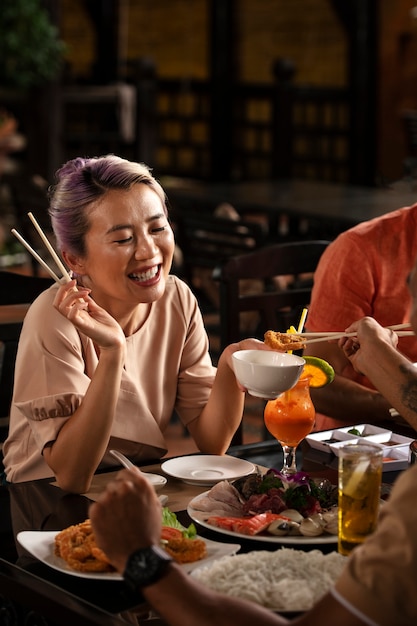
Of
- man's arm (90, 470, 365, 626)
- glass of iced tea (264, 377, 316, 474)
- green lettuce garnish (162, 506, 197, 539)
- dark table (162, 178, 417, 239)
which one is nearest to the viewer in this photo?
man's arm (90, 470, 365, 626)

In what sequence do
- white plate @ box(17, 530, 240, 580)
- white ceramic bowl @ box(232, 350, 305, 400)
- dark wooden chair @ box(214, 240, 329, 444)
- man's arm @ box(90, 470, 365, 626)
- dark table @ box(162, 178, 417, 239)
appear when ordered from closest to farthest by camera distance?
man's arm @ box(90, 470, 365, 626)
white plate @ box(17, 530, 240, 580)
white ceramic bowl @ box(232, 350, 305, 400)
dark wooden chair @ box(214, 240, 329, 444)
dark table @ box(162, 178, 417, 239)

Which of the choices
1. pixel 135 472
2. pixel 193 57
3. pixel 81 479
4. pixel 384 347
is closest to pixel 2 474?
pixel 81 479

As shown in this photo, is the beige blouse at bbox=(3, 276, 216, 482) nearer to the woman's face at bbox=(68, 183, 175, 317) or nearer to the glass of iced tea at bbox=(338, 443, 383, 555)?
the woman's face at bbox=(68, 183, 175, 317)

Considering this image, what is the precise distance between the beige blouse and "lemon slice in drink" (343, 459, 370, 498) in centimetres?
58

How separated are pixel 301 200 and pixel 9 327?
3.50m

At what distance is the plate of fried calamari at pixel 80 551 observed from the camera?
4.93 feet

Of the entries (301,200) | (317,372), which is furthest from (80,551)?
(301,200)

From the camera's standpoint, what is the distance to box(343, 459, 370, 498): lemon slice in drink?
5.02ft

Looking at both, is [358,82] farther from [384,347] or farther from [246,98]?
[384,347]

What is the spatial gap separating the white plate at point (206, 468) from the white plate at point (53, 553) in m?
0.29

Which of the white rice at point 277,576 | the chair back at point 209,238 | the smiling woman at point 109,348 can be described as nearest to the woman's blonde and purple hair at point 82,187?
the smiling woman at point 109,348

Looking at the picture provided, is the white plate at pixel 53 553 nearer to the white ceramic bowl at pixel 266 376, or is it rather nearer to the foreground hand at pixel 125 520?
the foreground hand at pixel 125 520

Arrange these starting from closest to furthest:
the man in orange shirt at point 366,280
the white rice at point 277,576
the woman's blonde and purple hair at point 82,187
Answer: the white rice at point 277,576, the woman's blonde and purple hair at point 82,187, the man in orange shirt at point 366,280

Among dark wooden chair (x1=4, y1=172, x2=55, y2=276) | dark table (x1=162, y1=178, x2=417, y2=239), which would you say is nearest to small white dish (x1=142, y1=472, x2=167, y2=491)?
dark wooden chair (x1=4, y1=172, x2=55, y2=276)
